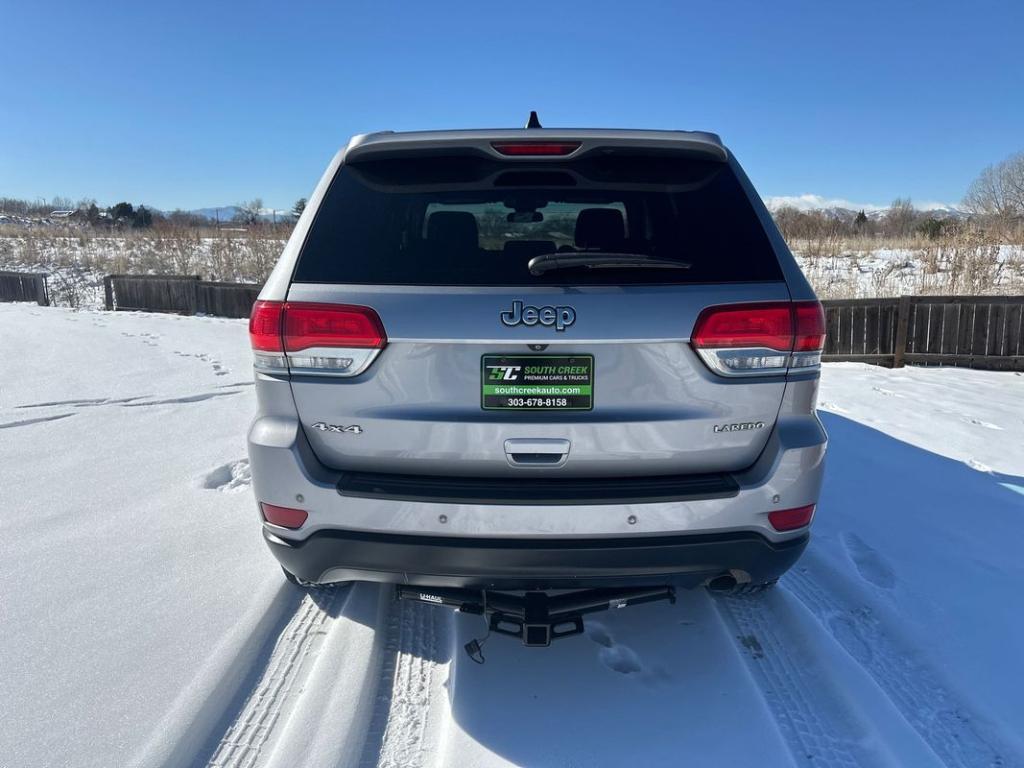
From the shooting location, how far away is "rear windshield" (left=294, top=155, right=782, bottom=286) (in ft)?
6.56

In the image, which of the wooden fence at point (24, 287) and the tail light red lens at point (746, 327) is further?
the wooden fence at point (24, 287)

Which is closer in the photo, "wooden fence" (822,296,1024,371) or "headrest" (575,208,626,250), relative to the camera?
"headrest" (575,208,626,250)

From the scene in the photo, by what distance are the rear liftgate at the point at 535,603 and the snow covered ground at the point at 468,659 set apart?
271 mm

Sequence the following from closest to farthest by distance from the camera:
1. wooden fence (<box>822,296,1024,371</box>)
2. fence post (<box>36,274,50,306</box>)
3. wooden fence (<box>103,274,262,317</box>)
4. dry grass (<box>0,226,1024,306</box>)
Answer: wooden fence (<box>822,296,1024,371</box>) → dry grass (<box>0,226,1024,306</box>) → wooden fence (<box>103,274,262,317</box>) → fence post (<box>36,274,50,306</box>)

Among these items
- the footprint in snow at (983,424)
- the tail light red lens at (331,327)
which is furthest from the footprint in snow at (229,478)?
the footprint in snow at (983,424)

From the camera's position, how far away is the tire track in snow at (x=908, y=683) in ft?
6.63

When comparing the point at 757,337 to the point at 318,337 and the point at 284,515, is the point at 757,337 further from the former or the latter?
the point at 284,515

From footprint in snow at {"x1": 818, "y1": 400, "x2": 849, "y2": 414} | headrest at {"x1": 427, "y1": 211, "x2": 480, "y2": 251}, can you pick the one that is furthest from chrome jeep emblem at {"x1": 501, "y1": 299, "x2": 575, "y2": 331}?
footprint in snow at {"x1": 818, "y1": 400, "x2": 849, "y2": 414}

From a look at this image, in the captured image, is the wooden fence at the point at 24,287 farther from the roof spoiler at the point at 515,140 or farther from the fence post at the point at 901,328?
the fence post at the point at 901,328

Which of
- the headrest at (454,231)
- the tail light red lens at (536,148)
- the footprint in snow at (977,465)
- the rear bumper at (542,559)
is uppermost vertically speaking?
the tail light red lens at (536,148)

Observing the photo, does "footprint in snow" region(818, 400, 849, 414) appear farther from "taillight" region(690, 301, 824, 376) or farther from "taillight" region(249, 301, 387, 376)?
Result: "taillight" region(249, 301, 387, 376)

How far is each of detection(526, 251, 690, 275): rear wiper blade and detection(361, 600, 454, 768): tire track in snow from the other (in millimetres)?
1533

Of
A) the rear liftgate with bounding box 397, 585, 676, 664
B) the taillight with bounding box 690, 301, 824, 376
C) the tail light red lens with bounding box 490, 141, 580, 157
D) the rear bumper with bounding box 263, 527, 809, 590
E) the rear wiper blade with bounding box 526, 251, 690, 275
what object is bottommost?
the rear liftgate with bounding box 397, 585, 676, 664

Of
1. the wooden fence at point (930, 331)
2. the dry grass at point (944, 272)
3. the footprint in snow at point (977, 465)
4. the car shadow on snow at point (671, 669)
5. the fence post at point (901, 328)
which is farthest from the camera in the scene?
the dry grass at point (944, 272)
